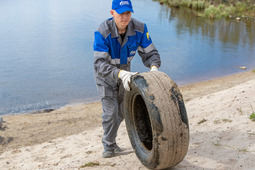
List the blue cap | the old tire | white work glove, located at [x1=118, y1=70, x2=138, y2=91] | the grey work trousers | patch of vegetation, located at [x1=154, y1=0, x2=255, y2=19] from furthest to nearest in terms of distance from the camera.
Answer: patch of vegetation, located at [x1=154, y1=0, x2=255, y2=19] < the grey work trousers < the blue cap < white work glove, located at [x1=118, y1=70, x2=138, y2=91] < the old tire

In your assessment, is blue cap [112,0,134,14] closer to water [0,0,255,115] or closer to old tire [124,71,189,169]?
old tire [124,71,189,169]

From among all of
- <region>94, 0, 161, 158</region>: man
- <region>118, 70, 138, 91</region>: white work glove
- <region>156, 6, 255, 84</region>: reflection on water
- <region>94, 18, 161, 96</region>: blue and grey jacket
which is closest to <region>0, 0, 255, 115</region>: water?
<region>156, 6, 255, 84</region>: reflection on water

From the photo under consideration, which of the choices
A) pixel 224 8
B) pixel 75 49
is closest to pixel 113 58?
pixel 75 49

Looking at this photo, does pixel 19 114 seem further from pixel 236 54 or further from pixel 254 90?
pixel 236 54

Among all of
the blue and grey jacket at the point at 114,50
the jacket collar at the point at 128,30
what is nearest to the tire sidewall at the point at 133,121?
the blue and grey jacket at the point at 114,50

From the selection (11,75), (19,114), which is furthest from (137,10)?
(19,114)

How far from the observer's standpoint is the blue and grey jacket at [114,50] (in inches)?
168

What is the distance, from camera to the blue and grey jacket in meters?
4.26

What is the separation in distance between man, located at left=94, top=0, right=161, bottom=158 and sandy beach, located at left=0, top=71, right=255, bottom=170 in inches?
21.3

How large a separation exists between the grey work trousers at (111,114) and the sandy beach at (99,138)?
0.87 ft

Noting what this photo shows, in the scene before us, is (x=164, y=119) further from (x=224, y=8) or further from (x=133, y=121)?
(x=224, y=8)

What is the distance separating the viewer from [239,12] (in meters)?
24.9

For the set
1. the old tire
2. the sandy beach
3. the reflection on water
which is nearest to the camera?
the old tire

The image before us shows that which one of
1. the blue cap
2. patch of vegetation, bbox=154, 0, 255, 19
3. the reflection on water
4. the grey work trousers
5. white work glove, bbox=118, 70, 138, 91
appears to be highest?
the blue cap
